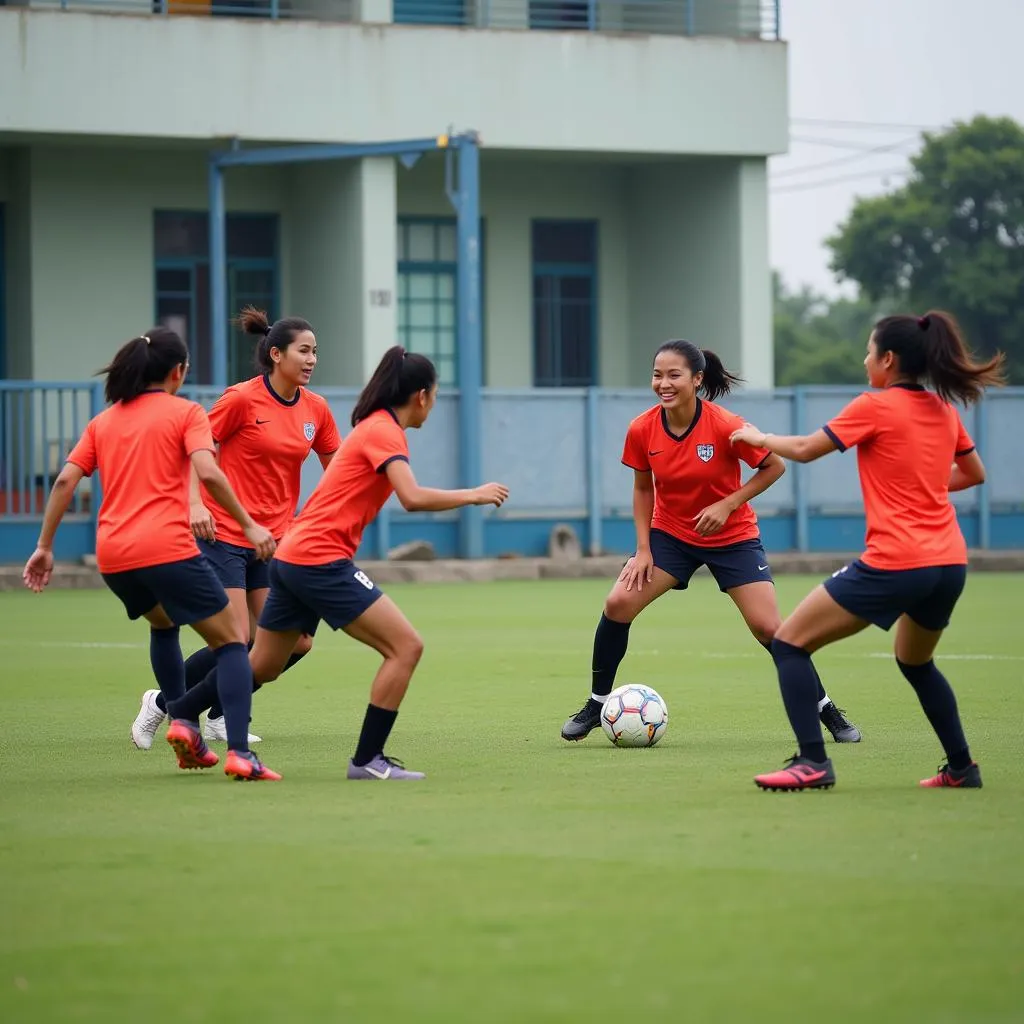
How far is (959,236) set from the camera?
182 feet

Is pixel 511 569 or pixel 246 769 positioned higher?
pixel 246 769

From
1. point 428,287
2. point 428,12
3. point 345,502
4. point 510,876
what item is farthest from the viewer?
point 428,287

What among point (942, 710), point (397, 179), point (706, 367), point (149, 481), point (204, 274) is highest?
point (397, 179)

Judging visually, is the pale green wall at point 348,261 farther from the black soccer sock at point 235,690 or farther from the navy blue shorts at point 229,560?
the black soccer sock at point 235,690

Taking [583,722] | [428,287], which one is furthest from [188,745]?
[428,287]

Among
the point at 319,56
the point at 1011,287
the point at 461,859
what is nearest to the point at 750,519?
the point at 461,859

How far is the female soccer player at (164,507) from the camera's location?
8500 mm

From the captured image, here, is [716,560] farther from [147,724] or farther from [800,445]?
[147,724]

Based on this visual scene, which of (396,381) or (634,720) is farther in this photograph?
(634,720)

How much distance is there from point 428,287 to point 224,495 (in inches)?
960

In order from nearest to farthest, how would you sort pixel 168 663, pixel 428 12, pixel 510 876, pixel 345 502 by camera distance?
pixel 510 876 → pixel 345 502 → pixel 168 663 → pixel 428 12

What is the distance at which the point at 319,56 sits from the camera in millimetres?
28516

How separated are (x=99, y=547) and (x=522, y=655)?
7.10 m

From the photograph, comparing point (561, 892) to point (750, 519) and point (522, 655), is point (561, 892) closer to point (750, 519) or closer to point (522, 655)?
point (750, 519)
